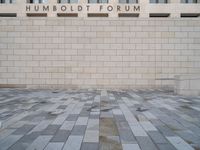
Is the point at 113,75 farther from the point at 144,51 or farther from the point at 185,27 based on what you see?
the point at 185,27

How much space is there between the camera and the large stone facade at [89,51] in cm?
1619

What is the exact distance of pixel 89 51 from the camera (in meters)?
16.3

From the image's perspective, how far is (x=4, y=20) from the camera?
649 inches

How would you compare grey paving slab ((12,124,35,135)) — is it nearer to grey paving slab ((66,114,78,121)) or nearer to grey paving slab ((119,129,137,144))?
grey paving slab ((66,114,78,121))

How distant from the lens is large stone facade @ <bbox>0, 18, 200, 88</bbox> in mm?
16188

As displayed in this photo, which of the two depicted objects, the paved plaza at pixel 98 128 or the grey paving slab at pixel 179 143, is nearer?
the grey paving slab at pixel 179 143

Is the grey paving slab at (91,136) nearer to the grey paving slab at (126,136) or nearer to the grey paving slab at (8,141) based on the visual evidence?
the grey paving slab at (126,136)

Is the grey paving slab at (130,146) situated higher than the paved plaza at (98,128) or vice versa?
the paved plaza at (98,128)

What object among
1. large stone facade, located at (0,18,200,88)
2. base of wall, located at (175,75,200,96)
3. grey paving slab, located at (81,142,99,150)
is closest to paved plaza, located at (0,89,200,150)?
grey paving slab, located at (81,142,99,150)

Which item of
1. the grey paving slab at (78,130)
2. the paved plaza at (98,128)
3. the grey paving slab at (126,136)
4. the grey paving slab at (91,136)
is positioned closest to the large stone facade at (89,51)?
the paved plaza at (98,128)

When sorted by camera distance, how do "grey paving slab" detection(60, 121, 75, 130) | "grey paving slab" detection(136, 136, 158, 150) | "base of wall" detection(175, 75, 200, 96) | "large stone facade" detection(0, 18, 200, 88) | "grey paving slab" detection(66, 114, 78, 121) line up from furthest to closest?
"large stone facade" detection(0, 18, 200, 88)
"base of wall" detection(175, 75, 200, 96)
"grey paving slab" detection(66, 114, 78, 121)
"grey paving slab" detection(60, 121, 75, 130)
"grey paving slab" detection(136, 136, 158, 150)

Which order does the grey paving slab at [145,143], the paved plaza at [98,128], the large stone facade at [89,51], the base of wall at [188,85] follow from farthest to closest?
the large stone facade at [89,51] < the base of wall at [188,85] < the paved plaza at [98,128] < the grey paving slab at [145,143]

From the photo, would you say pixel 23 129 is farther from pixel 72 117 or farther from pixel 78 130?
pixel 72 117

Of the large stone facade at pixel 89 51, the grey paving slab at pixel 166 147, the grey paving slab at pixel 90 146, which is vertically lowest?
the grey paving slab at pixel 166 147
